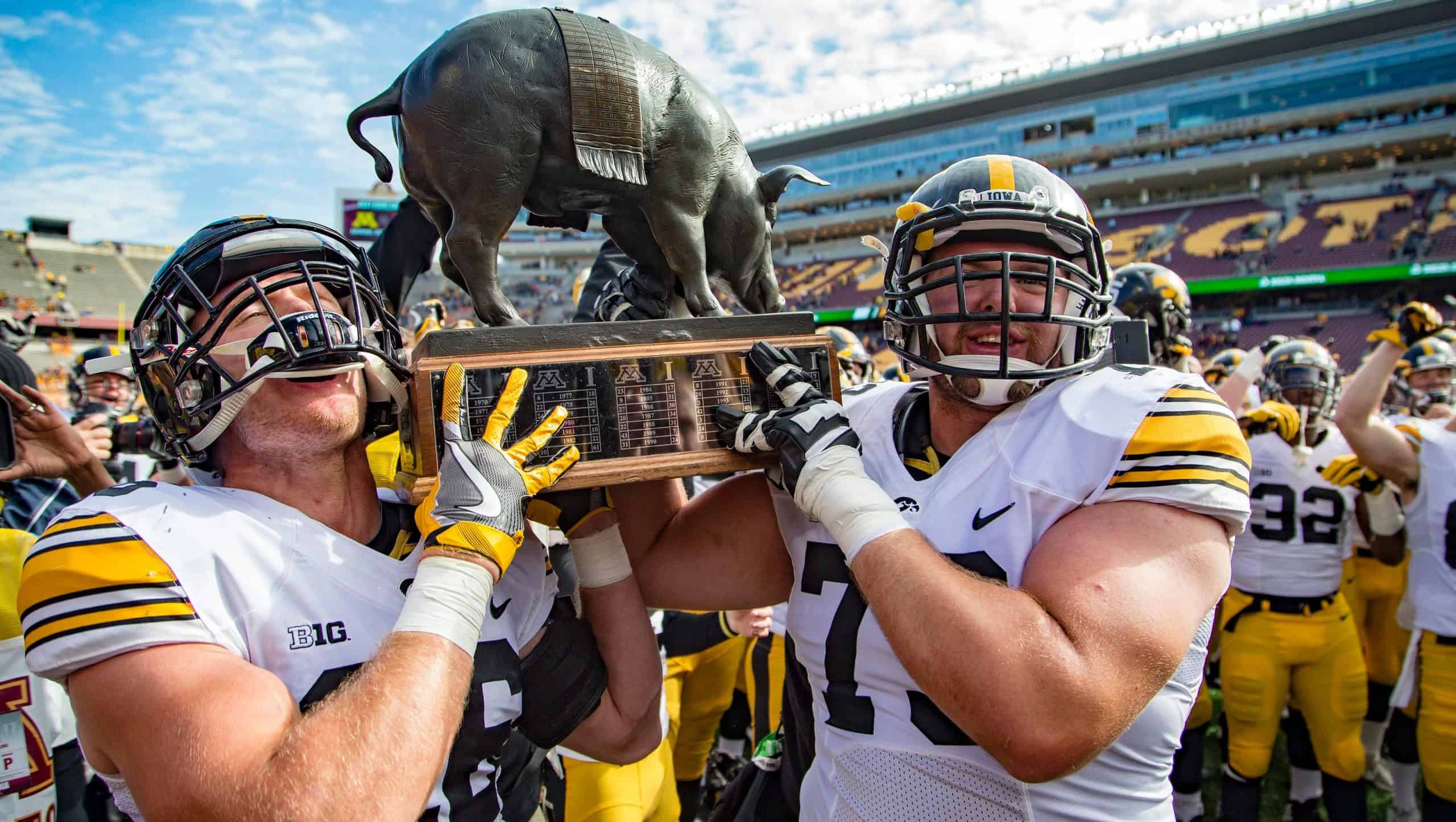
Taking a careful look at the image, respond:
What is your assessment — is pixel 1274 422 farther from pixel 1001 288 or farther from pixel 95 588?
pixel 95 588

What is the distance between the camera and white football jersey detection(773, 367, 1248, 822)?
1.30 meters

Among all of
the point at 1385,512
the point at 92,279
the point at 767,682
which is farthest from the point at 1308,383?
the point at 92,279

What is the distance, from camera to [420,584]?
1.26 m

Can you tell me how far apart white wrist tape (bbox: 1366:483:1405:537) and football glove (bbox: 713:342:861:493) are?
3889 mm

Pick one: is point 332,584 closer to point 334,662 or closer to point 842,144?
point 334,662

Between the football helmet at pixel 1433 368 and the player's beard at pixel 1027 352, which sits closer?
the player's beard at pixel 1027 352

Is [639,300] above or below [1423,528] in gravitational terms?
above

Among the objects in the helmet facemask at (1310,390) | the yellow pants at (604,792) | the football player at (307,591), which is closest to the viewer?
the football player at (307,591)

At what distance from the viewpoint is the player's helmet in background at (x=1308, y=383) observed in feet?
13.9

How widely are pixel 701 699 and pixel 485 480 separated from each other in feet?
8.63

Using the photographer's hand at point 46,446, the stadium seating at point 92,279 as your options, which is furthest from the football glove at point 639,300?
the stadium seating at point 92,279

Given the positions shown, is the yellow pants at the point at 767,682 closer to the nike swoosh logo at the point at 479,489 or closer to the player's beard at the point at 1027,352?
the player's beard at the point at 1027,352

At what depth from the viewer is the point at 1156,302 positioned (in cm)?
397

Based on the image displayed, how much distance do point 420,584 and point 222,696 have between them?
0.97ft
